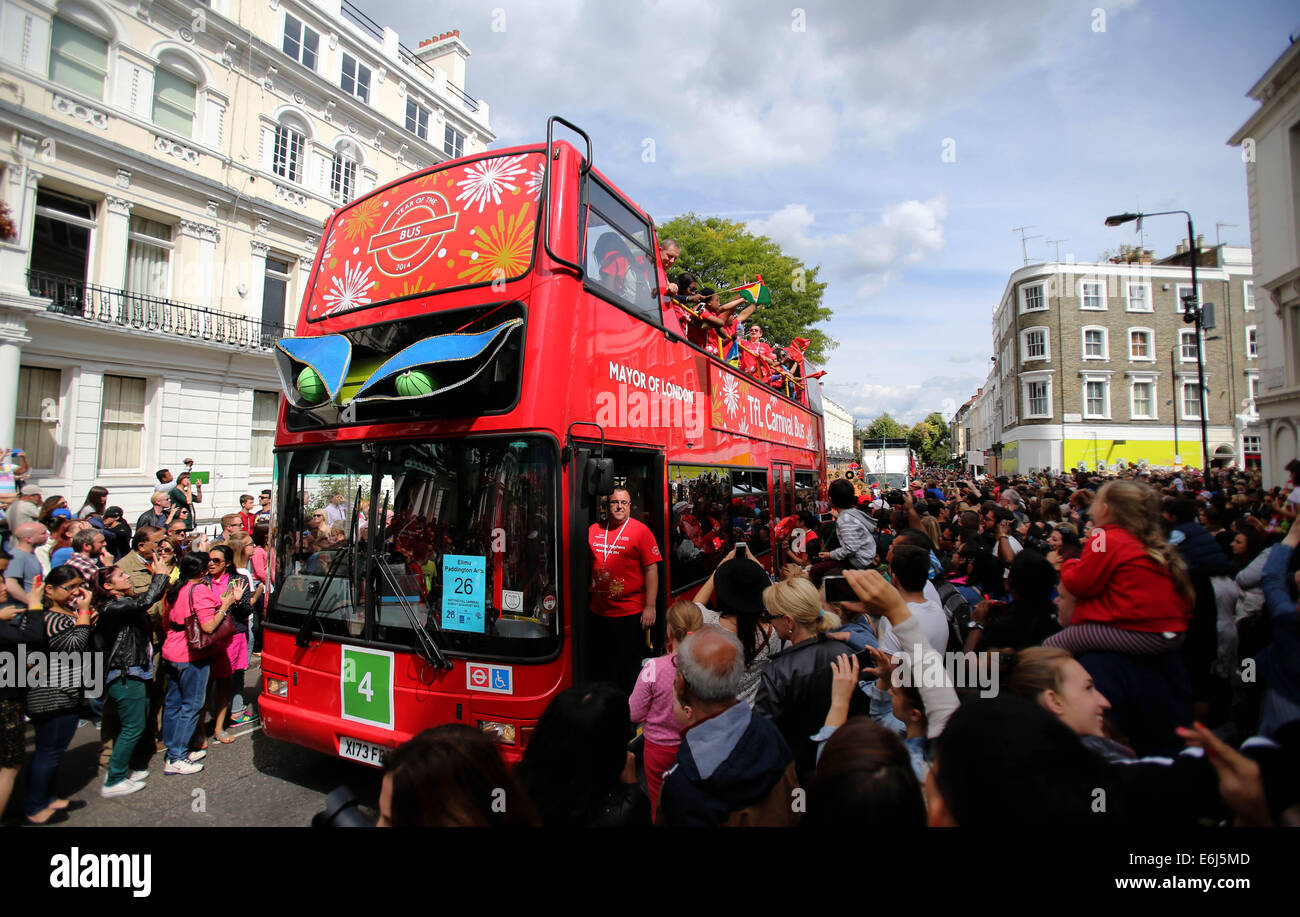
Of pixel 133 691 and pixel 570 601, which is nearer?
pixel 570 601

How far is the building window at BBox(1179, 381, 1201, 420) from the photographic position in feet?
111

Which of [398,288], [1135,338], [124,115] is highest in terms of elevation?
[1135,338]

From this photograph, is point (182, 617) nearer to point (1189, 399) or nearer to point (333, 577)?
point (333, 577)

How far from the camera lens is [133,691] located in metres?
4.43

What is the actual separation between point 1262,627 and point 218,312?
1908 centimetres

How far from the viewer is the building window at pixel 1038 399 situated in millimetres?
35062

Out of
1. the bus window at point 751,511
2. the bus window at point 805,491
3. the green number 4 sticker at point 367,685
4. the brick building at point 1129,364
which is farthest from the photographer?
the brick building at point 1129,364

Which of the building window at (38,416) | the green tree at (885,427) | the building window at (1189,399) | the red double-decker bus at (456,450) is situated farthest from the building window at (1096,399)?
the green tree at (885,427)

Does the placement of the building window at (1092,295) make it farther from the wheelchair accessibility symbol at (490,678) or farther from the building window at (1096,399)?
the wheelchair accessibility symbol at (490,678)

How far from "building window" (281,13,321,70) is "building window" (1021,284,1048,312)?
125ft

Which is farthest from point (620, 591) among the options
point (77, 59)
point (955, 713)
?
point (77, 59)

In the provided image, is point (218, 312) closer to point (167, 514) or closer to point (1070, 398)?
point (167, 514)

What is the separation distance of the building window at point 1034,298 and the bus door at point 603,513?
129 feet
